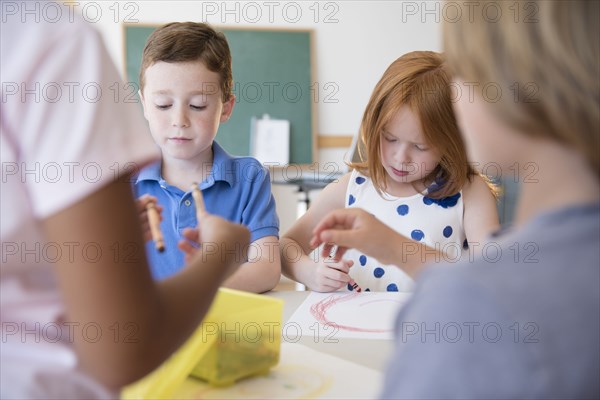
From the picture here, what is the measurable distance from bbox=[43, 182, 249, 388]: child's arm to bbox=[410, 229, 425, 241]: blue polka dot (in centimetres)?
101

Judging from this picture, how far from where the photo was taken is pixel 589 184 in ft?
1.70

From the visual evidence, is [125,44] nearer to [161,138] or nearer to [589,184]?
[161,138]

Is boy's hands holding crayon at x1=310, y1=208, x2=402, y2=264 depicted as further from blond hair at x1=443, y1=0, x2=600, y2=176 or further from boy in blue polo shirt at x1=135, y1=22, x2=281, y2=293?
blond hair at x1=443, y1=0, x2=600, y2=176

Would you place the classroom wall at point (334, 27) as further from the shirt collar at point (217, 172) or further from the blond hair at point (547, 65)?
the blond hair at point (547, 65)

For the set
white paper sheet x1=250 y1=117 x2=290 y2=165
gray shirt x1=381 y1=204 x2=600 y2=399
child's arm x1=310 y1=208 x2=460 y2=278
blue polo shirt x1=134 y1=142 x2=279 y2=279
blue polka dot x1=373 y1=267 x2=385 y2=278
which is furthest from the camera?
white paper sheet x1=250 y1=117 x2=290 y2=165

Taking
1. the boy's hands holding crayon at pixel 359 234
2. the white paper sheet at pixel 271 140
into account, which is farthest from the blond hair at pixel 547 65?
the white paper sheet at pixel 271 140

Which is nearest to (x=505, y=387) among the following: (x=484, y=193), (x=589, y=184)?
(x=589, y=184)

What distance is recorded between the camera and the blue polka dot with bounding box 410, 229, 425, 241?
1518mm

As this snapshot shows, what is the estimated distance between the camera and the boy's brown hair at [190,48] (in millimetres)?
1378

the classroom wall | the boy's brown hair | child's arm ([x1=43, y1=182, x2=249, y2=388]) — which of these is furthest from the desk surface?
the classroom wall

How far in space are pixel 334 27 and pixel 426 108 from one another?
2760 mm

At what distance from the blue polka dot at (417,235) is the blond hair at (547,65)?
1.00 meters

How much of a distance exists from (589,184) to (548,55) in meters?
0.11

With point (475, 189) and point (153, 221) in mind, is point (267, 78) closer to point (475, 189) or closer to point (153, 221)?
point (475, 189)
